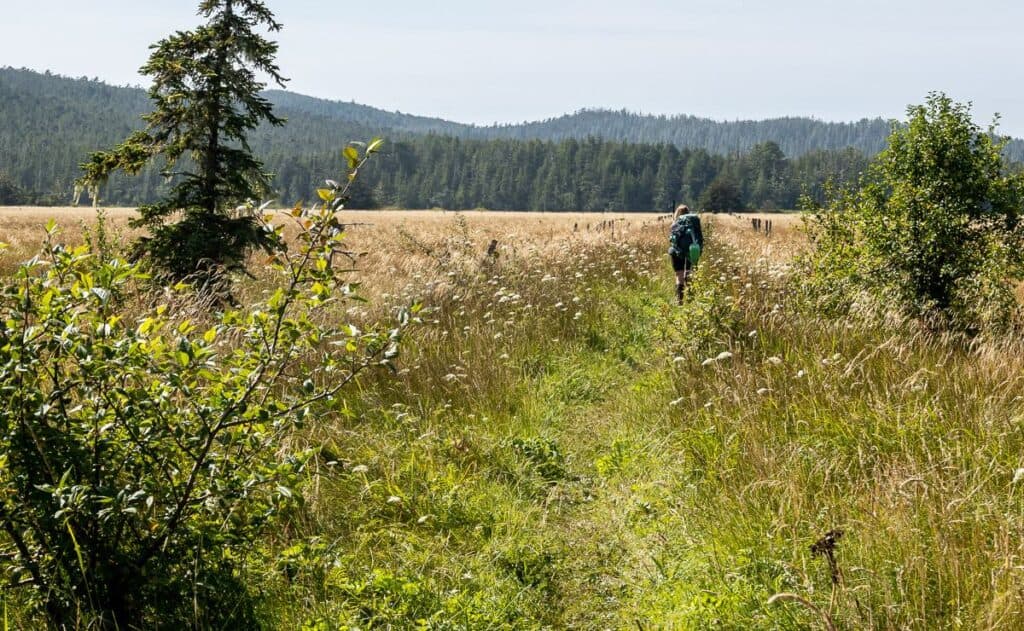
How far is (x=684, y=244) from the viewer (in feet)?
34.4

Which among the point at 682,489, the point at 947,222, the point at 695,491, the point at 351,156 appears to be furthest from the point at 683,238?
the point at 351,156

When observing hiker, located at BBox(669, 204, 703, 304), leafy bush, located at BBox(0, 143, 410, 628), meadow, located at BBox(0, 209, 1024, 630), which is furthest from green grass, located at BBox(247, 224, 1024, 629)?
hiker, located at BBox(669, 204, 703, 304)

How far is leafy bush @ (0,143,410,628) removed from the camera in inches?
95.7

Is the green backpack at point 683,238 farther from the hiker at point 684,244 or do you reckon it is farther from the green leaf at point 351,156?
the green leaf at point 351,156

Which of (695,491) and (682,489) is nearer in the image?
(695,491)

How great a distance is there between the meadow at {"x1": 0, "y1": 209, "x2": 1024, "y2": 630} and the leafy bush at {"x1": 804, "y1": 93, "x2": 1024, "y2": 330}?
0.94m

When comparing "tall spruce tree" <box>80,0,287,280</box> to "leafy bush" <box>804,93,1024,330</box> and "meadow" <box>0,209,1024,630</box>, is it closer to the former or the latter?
"meadow" <box>0,209,1024,630</box>

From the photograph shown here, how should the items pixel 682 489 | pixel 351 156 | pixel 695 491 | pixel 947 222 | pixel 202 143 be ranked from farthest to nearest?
1. pixel 202 143
2. pixel 947 222
3. pixel 682 489
4. pixel 695 491
5. pixel 351 156

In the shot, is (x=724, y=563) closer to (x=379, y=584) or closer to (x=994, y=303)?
(x=379, y=584)

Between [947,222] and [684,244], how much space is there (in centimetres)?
412

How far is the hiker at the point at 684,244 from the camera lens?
407 inches

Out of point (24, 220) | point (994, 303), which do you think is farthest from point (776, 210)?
point (994, 303)

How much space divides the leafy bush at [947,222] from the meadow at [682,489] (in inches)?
37.0

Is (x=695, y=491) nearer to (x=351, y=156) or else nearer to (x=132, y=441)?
(x=351, y=156)
